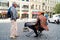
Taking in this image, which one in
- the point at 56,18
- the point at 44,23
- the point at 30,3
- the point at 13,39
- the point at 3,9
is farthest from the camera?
the point at 30,3

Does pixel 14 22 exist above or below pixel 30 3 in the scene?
above

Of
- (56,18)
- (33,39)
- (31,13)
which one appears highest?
(33,39)

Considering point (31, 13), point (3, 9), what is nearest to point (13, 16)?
point (3, 9)

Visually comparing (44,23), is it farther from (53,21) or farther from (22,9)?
(22,9)

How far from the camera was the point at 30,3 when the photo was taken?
97188mm

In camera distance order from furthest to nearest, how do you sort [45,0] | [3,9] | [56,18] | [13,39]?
[45,0], [3,9], [56,18], [13,39]

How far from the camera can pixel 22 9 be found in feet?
308

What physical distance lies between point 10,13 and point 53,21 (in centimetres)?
2959

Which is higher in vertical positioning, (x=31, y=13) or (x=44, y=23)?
(x=44, y=23)

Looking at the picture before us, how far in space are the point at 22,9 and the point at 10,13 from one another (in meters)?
79.8

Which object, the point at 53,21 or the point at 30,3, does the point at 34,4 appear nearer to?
the point at 30,3

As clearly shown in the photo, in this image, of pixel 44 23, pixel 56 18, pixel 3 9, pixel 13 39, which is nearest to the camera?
pixel 13 39

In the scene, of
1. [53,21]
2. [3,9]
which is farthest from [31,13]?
[53,21]

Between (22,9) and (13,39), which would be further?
(22,9)
